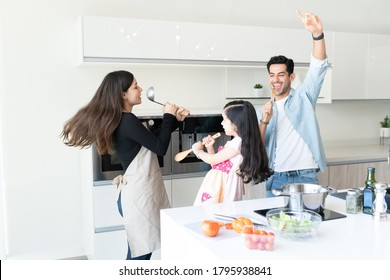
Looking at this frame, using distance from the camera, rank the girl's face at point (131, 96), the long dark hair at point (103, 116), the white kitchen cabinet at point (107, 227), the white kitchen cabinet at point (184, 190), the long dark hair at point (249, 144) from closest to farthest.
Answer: the long dark hair at point (249, 144), the long dark hair at point (103, 116), the girl's face at point (131, 96), the white kitchen cabinet at point (107, 227), the white kitchen cabinet at point (184, 190)

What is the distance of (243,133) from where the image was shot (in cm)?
216

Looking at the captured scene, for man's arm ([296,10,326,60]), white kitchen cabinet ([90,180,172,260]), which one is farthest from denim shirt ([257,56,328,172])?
white kitchen cabinet ([90,180,172,260])

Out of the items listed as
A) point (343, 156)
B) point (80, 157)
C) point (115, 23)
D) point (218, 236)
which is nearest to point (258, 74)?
point (343, 156)

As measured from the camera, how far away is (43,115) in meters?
3.38

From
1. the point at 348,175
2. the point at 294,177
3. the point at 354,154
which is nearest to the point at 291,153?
the point at 294,177

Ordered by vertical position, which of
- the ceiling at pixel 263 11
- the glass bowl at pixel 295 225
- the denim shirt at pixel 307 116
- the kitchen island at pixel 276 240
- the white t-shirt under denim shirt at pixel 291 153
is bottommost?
the kitchen island at pixel 276 240

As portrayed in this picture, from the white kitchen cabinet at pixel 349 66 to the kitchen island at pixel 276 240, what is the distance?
7.26ft

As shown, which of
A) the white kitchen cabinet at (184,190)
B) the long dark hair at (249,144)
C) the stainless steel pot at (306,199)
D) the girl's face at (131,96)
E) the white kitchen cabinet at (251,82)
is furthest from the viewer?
the white kitchen cabinet at (251,82)

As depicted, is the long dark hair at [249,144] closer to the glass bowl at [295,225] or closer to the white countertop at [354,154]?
the glass bowl at [295,225]

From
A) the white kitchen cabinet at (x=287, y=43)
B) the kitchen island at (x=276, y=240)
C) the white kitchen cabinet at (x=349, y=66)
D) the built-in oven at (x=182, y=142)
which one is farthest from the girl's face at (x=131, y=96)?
the white kitchen cabinet at (x=349, y=66)

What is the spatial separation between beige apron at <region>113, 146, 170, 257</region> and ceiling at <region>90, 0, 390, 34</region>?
62.0 inches

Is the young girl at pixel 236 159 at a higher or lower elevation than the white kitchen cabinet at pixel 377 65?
lower

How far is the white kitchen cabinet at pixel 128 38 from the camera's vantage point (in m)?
3.02

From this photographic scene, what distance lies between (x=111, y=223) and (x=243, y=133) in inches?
53.4
